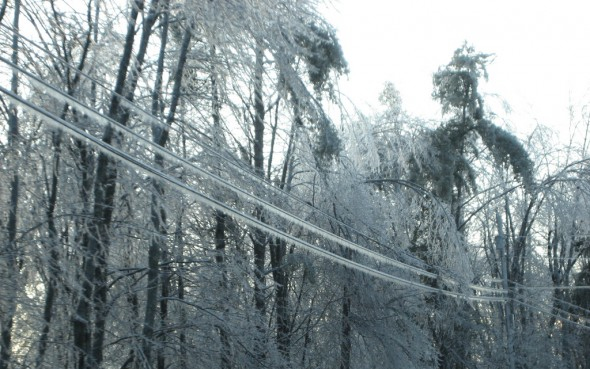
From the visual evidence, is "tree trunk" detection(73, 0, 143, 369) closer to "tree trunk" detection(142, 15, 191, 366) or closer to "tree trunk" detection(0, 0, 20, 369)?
"tree trunk" detection(142, 15, 191, 366)

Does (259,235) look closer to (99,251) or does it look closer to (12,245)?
(99,251)

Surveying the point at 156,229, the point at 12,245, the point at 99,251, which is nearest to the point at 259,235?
the point at 156,229

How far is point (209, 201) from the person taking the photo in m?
5.89

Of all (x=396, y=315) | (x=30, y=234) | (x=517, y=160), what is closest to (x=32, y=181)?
(x=30, y=234)

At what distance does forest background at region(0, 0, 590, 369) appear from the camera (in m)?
9.00

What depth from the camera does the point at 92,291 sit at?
32.2 feet

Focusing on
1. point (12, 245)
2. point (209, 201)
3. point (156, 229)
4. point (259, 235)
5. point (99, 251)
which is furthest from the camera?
point (259, 235)

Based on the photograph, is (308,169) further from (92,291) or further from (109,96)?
(92,291)

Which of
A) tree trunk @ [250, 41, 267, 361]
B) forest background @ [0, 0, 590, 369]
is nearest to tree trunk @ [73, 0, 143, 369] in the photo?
forest background @ [0, 0, 590, 369]

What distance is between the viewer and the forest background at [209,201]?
29.5 ft

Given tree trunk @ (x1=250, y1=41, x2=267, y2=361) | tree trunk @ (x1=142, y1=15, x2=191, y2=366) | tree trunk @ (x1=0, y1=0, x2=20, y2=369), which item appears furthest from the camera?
tree trunk @ (x1=142, y1=15, x2=191, y2=366)

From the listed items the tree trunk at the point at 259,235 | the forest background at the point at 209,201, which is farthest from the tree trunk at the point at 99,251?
the tree trunk at the point at 259,235

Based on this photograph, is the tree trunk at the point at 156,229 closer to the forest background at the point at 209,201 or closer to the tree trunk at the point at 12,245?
the forest background at the point at 209,201

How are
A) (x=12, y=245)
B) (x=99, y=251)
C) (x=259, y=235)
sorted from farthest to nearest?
(x=259, y=235), (x=99, y=251), (x=12, y=245)
